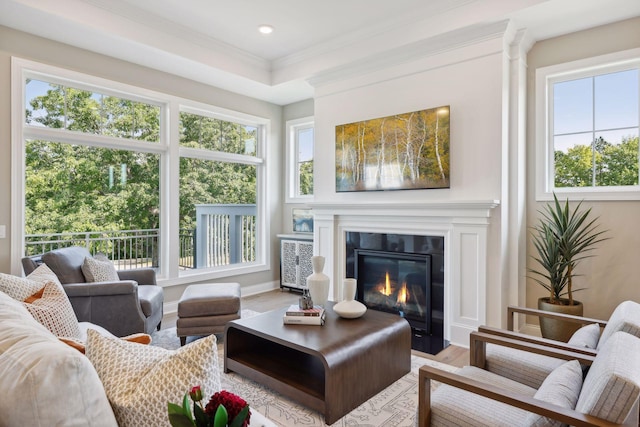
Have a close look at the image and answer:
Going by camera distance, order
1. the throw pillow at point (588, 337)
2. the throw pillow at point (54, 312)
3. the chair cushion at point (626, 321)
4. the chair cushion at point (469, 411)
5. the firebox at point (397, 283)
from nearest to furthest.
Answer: the chair cushion at point (469, 411) < the chair cushion at point (626, 321) < the throw pillow at point (54, 312) < the throw pillow at point (588, 337) < the firebox at point (397, 283)

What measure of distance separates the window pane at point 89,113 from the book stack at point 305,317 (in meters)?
2.92

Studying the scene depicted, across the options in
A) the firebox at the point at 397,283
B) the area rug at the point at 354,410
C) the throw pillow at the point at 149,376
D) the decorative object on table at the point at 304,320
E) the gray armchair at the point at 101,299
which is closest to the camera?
the throw pillow at the point at 149,376

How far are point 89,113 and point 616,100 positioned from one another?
16.5ft

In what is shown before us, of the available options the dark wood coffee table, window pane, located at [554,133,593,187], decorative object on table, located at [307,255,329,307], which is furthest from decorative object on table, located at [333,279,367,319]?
window pane, located at [554,133,593,187]

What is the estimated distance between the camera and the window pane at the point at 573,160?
3.40 m

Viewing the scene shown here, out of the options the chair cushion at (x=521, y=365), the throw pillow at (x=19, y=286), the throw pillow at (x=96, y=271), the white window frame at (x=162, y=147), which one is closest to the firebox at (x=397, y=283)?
the chair cushion at (x=521, y=365)

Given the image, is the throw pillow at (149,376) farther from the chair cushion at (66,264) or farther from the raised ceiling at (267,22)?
the raised ceiling at (267,22)

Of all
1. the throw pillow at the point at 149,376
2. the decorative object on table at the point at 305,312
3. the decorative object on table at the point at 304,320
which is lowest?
the decorative object on table at the point at 304,320

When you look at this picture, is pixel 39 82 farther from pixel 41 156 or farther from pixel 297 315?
pixel 297 315

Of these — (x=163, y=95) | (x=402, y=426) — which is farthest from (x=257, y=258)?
(x=402, y=426)

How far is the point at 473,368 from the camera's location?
1.89 metres

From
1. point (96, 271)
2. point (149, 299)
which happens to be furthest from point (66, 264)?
point (149, 299)

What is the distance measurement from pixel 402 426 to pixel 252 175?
4.12 metres

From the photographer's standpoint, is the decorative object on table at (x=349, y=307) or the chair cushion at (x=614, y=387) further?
the decorative object on table at (x=349, y=307)
